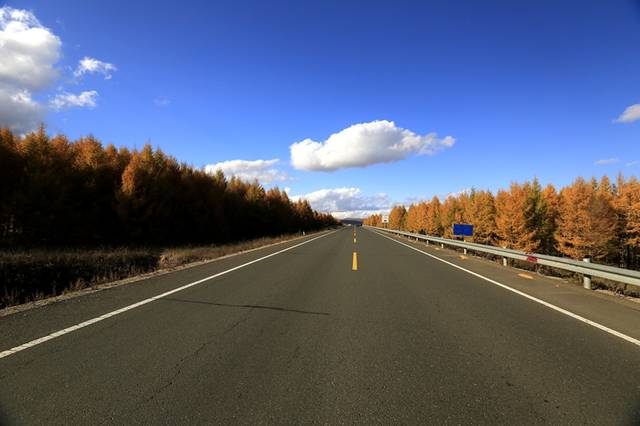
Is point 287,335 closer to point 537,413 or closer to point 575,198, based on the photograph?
point 537,413

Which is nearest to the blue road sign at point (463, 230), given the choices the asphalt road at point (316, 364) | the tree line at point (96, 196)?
the asphalt road at point (316, 364)

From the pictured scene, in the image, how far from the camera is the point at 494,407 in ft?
10.4

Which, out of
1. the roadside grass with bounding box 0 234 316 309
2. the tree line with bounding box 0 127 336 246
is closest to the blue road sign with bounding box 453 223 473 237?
the roadside grass with bounding box 0 234 316 309

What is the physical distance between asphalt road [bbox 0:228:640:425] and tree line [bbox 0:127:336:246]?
857 inches

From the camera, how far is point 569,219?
4719 cm

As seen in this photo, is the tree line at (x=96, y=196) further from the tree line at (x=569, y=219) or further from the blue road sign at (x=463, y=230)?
the tree line at (x=569, y=219)

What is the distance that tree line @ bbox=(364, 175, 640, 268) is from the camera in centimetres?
4316

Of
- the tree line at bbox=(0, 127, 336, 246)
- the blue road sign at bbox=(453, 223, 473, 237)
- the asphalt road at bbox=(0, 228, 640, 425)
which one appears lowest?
the asphalt road at bbox=(0, 228, 640, 425)

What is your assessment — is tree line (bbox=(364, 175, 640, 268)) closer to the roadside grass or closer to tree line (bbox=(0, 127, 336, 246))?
tree line (bbox=(0, 127, 336, 246))

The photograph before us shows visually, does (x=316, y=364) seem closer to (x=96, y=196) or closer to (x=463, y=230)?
(x=463, y=230)

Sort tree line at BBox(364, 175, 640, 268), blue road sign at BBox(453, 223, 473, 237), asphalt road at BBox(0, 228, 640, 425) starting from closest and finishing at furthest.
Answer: asphalt road at BBox(0, 228, 640, 425) < blue road sign at BBox(453, 223, 473, 237) < tree line at BBox(364, 175, 640, 268)

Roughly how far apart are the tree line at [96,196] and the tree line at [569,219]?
42.8 m

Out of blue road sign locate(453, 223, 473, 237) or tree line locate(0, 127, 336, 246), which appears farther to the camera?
tree line locate(0, 127, 336, 246)

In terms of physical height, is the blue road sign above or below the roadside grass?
above
